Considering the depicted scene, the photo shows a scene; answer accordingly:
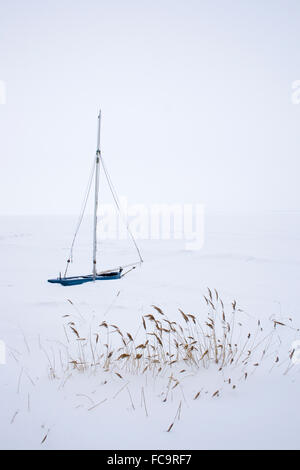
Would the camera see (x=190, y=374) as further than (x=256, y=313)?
No

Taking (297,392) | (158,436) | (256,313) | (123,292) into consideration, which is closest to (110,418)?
(158,436)

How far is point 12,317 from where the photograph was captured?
21.2ft

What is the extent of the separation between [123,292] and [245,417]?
7.64 metres

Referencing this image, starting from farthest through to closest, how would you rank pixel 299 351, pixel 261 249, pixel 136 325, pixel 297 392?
pixel 261 249, pixel 136 325, pixel 299 351, pixel 297 392

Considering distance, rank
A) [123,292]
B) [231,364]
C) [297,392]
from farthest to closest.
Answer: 1. [123,292]
2. [231,364]
3. [297,392]

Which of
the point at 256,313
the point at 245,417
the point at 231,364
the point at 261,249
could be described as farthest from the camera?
the point at 261,249

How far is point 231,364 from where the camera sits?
3502mm

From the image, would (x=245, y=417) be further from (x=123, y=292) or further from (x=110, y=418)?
(x=123, y=292)

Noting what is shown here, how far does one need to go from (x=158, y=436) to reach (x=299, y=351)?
9.49ft

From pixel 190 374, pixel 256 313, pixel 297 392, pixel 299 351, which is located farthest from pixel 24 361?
pixel 256 313

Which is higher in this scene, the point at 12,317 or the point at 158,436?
the point at 158,436

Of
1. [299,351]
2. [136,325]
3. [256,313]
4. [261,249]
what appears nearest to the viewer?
[299,351]
